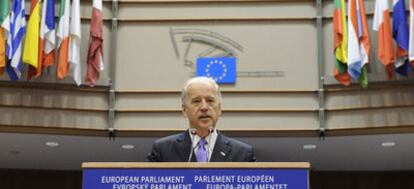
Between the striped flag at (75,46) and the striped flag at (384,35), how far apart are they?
3852 millimetres

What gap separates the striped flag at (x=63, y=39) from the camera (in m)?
9.29

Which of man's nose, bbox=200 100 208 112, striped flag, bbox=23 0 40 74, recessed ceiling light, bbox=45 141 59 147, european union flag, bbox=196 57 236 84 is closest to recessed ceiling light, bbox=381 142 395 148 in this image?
european union flag, bbox=196 57 236 84

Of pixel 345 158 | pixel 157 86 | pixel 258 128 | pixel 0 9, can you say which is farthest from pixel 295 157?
pixel 0 9

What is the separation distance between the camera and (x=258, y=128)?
971cm

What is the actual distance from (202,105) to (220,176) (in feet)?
1.59

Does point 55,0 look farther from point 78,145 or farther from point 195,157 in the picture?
point 195,157

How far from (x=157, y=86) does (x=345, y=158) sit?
339 centimetres

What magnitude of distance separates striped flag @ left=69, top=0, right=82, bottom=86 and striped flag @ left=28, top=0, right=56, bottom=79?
0.77ft

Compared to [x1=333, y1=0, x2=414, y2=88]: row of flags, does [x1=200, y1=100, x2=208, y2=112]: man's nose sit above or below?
below

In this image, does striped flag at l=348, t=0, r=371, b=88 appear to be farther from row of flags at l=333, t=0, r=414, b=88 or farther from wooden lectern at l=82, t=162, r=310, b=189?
wooden lectern at l=82, t=162, r=310, b=189

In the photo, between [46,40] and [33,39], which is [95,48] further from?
[33,39]

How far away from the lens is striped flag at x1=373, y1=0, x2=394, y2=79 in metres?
9.08

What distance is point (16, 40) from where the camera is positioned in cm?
917

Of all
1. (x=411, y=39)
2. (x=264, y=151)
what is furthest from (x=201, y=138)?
(x=264, y=151)
